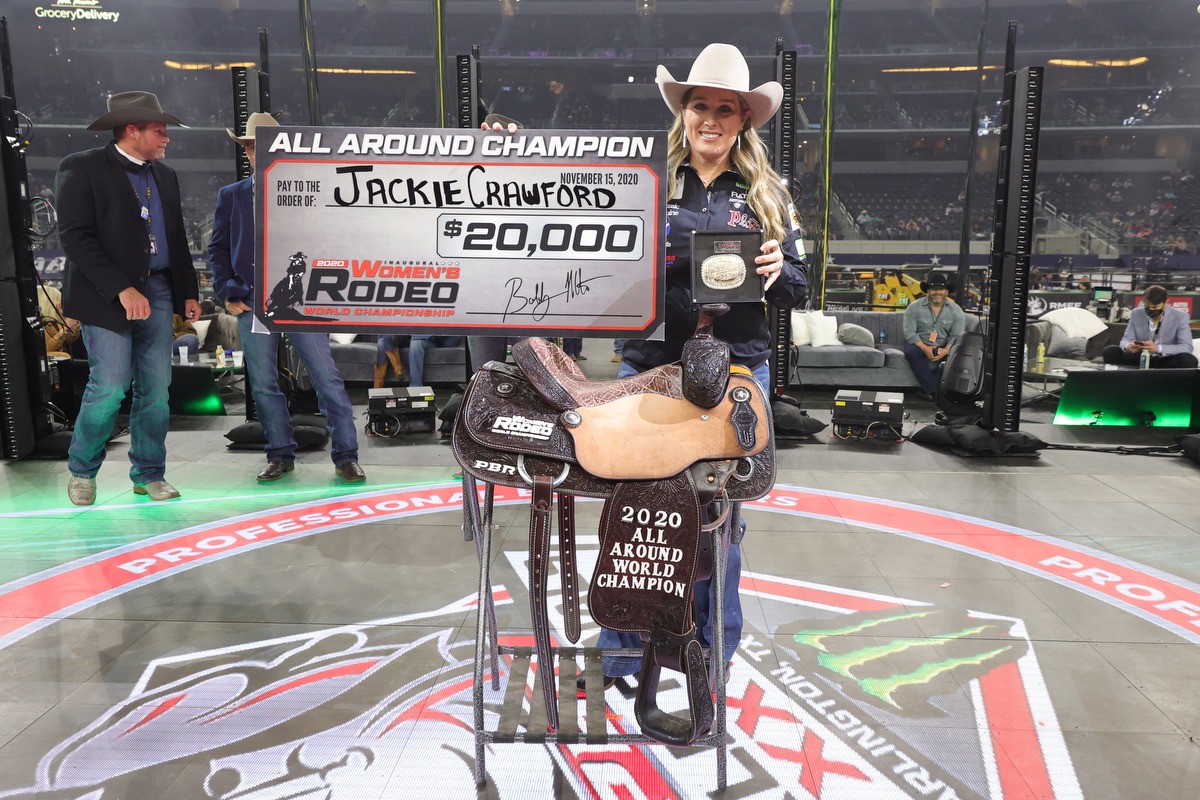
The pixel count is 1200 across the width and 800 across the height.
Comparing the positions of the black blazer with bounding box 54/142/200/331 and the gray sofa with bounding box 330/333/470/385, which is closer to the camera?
the black blazer with bounding box 54/142/200/331

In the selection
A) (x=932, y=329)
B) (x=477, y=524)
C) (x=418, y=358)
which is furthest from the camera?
(x=932, y=329)

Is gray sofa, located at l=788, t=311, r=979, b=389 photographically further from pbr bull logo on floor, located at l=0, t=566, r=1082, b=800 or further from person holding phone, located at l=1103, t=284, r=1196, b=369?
pbr bull logo on floor, located at l=0, t=566, r=1082, b=800

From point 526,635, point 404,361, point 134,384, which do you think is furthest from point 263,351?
point 404,361

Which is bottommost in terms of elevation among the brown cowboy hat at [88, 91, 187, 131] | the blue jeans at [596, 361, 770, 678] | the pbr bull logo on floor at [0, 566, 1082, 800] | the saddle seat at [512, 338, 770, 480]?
the pbr bull logo on floor at [0, 566, 1082, 800]

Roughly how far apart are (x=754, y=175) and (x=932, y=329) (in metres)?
5.34

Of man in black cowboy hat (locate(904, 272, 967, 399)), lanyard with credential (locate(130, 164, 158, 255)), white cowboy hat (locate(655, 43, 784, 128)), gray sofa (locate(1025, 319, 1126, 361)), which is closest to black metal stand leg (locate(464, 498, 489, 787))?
white cowboy hat (locate(655, 43, 784, 128))

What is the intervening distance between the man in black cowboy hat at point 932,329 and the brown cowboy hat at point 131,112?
5.68 m

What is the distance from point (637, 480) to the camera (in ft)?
5.05

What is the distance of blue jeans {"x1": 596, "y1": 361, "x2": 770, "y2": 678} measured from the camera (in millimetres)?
1984

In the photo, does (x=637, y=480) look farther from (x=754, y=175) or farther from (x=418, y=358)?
(x=418, y=358)

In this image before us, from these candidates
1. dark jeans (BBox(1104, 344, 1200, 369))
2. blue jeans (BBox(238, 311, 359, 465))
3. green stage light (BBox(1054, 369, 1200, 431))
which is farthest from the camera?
dark jeans (BBox(1104, 344, 1200, 369))

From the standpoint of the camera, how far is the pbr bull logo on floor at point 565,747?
1.70 metres

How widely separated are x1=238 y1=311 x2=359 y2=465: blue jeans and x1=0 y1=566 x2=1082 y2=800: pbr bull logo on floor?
1897 mm

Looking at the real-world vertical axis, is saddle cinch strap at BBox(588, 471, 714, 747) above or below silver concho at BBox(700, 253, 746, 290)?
below
